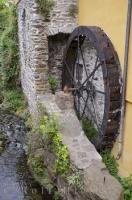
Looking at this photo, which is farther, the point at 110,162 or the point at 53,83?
the point at 53,83

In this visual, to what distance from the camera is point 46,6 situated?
10.3 metres

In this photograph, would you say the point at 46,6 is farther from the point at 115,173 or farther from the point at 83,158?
the point at 115,173

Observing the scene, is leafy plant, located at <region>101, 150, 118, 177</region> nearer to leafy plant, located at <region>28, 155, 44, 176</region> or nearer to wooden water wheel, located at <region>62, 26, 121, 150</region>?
wooden water wheel, located at <region>62, 26, 121, 150</region>

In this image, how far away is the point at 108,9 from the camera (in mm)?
8453

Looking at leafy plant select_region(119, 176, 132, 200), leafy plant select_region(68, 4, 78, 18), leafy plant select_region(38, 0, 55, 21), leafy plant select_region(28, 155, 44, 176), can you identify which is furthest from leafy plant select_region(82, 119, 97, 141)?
leafy plant select_region(38, 0, 55, 21)

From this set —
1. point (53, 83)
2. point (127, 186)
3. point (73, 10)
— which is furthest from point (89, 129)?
point (73, 10)

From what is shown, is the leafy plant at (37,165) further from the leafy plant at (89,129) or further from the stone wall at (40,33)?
the stone wall at (40,33)

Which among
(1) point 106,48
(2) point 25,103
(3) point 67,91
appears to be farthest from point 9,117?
(1) point 106,48

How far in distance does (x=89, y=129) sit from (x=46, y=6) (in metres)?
3.40

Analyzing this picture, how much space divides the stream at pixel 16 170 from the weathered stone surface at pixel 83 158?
112 cm

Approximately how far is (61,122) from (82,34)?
2.11 metres

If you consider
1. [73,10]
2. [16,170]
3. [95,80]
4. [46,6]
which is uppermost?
[46,6]

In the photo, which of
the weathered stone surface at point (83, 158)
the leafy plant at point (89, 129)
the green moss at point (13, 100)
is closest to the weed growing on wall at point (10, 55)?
the green moss at point (13, 100)

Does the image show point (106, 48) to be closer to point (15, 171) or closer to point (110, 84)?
point (110, 84)
